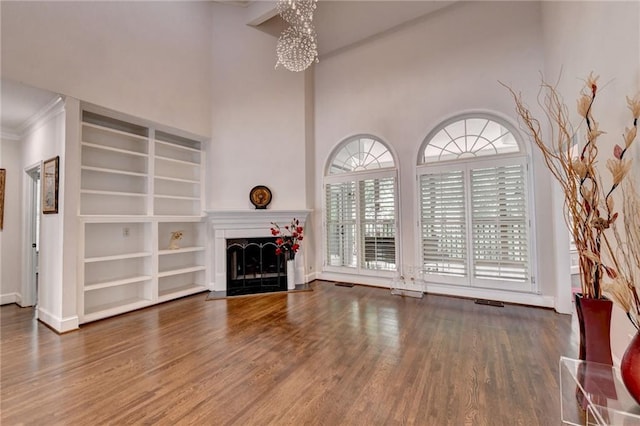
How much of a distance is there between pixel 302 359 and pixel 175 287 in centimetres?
328

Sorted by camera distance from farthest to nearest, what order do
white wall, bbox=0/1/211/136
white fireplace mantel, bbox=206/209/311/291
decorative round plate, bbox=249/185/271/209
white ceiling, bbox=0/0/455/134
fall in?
decorative round plate, bbox=249/185/271/209, white fireplace mantel, bbox=206/209/311/291, white ceiling, bbox=0/0/455/134, white wall, bbox=0/1/211/136

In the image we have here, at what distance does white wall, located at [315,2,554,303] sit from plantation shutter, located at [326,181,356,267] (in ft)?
0.96

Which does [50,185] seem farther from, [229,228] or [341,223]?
[341,223]

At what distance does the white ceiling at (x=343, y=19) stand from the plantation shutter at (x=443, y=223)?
9.30ft

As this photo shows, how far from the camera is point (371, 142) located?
521cm

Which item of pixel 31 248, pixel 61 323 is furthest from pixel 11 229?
pixel 61 323

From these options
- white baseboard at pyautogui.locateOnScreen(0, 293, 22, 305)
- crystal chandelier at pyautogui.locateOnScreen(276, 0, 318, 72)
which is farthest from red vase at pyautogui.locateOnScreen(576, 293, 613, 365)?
white baseboard at pyautogui.locateOnScreen(0, 293, 22, 305)

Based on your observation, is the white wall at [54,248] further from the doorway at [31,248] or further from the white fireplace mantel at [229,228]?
the white fireplace mantel at [229,228]

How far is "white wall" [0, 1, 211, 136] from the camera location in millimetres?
2930

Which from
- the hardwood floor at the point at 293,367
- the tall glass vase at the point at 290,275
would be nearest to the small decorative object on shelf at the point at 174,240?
the hardwood floor at the point at 293,367

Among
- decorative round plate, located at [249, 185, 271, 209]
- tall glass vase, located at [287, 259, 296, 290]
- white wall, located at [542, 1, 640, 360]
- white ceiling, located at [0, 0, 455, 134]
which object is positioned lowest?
tall glass vase, located at [287, 259, 296, 290]

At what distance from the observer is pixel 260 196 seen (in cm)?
507

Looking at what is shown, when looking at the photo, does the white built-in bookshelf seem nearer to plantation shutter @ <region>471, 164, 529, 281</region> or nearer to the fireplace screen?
the fireplace screen

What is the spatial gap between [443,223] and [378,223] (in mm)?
1106
